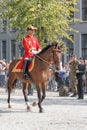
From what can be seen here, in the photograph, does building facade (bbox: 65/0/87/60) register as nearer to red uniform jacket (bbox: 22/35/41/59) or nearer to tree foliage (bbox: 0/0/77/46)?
tree foliage (bbox: 0/0/77/46)

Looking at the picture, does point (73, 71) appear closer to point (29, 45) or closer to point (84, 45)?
point (29, 45)

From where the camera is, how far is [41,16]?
27.1 m

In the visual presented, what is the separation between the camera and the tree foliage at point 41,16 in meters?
27.0

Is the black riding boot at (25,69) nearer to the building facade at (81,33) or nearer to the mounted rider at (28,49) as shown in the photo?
the mounted rider at (28,49)

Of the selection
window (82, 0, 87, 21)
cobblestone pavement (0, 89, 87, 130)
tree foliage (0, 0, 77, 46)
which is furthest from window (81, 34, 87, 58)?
cobblestone pavement (0, 89, 87, 130)

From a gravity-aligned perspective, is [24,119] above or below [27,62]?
below

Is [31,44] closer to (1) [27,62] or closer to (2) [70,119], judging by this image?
(1) [27,62]

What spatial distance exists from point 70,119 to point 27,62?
126 inches

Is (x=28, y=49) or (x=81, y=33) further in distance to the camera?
(x=81, y=33)

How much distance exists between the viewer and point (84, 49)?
40.7 metres

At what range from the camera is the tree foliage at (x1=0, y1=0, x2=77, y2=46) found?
2703cm

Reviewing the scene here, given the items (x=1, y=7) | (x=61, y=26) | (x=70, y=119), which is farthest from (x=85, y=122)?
(x=1, y=7)

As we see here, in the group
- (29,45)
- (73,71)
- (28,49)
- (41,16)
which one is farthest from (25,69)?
(41,16)

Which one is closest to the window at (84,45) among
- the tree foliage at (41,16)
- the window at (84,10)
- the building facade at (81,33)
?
the building facade at (81,33)
